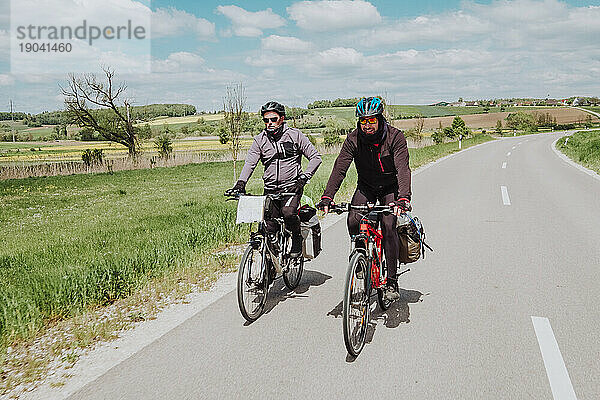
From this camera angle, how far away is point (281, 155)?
5.56 m

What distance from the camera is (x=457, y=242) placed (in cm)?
823

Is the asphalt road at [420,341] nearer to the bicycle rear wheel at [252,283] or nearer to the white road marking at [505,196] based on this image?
the bicycle rear wheel at [252,283]

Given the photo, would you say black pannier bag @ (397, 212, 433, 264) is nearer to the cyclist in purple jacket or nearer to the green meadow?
the cyclist in purple jacket

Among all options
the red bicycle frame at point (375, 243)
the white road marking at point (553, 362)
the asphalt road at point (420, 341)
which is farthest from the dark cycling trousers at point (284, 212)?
the white road marking at point (553, 362)

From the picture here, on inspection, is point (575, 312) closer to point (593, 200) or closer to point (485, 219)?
point (485, 219)

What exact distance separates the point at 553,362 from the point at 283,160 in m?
3.21

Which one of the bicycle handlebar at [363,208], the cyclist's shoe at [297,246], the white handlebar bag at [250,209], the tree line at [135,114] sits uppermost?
the tree line at [135,114]

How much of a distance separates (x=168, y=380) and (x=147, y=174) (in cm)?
2652

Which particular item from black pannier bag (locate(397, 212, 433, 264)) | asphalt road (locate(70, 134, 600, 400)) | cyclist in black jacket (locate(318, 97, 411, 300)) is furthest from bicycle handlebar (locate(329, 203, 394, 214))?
asphalt road (locate(70, 134, 600, 400))

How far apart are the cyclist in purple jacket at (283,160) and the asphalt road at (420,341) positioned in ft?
3.35

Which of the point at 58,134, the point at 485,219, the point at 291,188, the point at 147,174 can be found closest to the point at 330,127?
the point at 58,134

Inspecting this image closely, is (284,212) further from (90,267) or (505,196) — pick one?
(505,196)

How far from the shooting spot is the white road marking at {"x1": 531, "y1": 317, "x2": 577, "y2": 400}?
11.1 ft

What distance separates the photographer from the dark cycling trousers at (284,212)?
5.30 m
